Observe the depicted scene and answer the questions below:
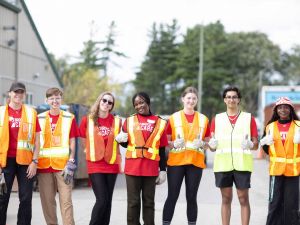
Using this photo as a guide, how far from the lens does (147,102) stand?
7672 mm

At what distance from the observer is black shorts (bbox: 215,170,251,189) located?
7.61 m

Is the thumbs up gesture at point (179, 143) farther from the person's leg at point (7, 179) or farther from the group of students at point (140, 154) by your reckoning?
the person's leg at point (7, 179)

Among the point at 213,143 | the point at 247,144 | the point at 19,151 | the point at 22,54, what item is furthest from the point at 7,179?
the point at 22,54

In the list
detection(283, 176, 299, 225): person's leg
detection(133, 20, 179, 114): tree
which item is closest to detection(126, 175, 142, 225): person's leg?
detection(283, 176, 299, 225): person's leg

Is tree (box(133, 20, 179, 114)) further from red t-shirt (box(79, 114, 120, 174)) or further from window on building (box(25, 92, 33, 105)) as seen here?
red t-shirt (box(79, 114, 120, 174))

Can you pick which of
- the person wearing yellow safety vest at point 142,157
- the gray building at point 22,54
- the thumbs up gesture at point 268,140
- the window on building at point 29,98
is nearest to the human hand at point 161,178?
the person wearing yellow safety vest at point 142,157

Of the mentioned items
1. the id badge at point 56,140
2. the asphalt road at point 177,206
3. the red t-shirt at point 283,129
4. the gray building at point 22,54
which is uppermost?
the gray building at point 22,54

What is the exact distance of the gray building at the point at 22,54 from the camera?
29.0 metres

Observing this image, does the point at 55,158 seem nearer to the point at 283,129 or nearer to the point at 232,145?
the point at 232,145

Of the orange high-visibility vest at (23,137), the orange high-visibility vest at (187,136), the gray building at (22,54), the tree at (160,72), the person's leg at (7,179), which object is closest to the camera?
the orange high-visibility vest at (23,137)

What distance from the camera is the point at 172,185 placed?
794 cm

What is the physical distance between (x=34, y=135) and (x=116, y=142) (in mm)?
1032

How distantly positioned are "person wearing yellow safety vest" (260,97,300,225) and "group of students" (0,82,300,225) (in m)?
0.01

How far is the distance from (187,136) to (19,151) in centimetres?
214
